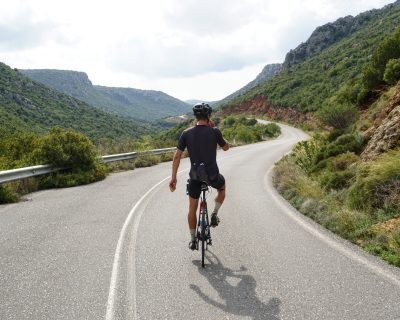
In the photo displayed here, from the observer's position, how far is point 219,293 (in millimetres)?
5047

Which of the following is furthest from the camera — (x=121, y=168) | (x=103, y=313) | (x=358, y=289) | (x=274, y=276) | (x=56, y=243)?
(x=121, y=168)

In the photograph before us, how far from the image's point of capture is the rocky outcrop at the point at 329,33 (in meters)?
124

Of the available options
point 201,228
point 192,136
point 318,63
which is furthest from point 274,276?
point 318,63

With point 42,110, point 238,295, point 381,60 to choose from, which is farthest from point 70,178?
point 42,110

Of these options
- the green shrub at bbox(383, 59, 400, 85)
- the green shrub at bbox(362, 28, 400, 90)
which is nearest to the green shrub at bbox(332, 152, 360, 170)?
the green shrub at bbox(383, 59, 400, 85)

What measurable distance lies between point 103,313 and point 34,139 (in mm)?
12598

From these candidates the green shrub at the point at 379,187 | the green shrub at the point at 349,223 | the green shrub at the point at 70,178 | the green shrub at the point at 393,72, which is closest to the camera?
the green shrub at the point at 349,223

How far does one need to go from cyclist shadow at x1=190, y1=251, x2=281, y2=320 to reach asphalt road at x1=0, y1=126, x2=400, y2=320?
13mm

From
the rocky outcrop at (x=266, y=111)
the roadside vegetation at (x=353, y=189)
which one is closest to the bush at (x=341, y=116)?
the roadside vegetation at (x=353, y=189)

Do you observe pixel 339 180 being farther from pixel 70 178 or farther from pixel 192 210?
pixel 70 178

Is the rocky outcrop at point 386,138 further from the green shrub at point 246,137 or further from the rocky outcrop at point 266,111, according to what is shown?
the rocky outcrop at point 266,111

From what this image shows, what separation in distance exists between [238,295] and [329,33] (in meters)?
140

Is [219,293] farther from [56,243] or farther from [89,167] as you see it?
[89,167]

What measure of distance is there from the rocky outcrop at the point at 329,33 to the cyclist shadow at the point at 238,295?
130 meters
